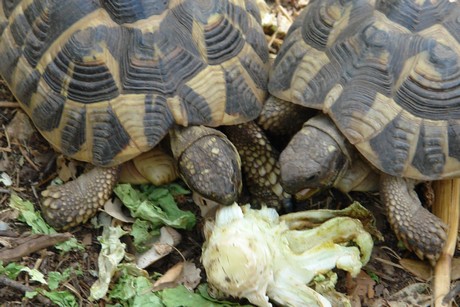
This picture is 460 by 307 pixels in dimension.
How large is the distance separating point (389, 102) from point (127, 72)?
1.19 metres

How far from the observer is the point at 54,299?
2764 mm

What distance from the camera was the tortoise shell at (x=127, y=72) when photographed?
9.79ft

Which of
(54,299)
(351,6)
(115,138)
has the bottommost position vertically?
(54,299)

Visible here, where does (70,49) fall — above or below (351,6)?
below

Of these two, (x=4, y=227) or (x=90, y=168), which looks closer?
(x=4, y=227)

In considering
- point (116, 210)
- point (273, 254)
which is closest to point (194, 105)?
point (116, 210)

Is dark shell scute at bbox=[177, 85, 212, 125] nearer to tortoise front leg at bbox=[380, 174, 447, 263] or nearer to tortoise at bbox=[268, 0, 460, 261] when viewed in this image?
tortoise at bbox=[268, 0, 460, 261]

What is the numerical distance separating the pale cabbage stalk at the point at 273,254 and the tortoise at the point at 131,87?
0.17 metres

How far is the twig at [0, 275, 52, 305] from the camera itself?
271 centimetres


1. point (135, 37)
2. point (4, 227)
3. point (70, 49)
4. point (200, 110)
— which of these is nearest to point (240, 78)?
point (200, 110)

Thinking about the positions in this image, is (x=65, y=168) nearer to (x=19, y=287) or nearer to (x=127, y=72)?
(x=127, y=72)

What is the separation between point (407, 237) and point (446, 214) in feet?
0.98

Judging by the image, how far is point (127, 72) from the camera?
298 cm

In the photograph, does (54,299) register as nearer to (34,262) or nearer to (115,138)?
(34,262)
